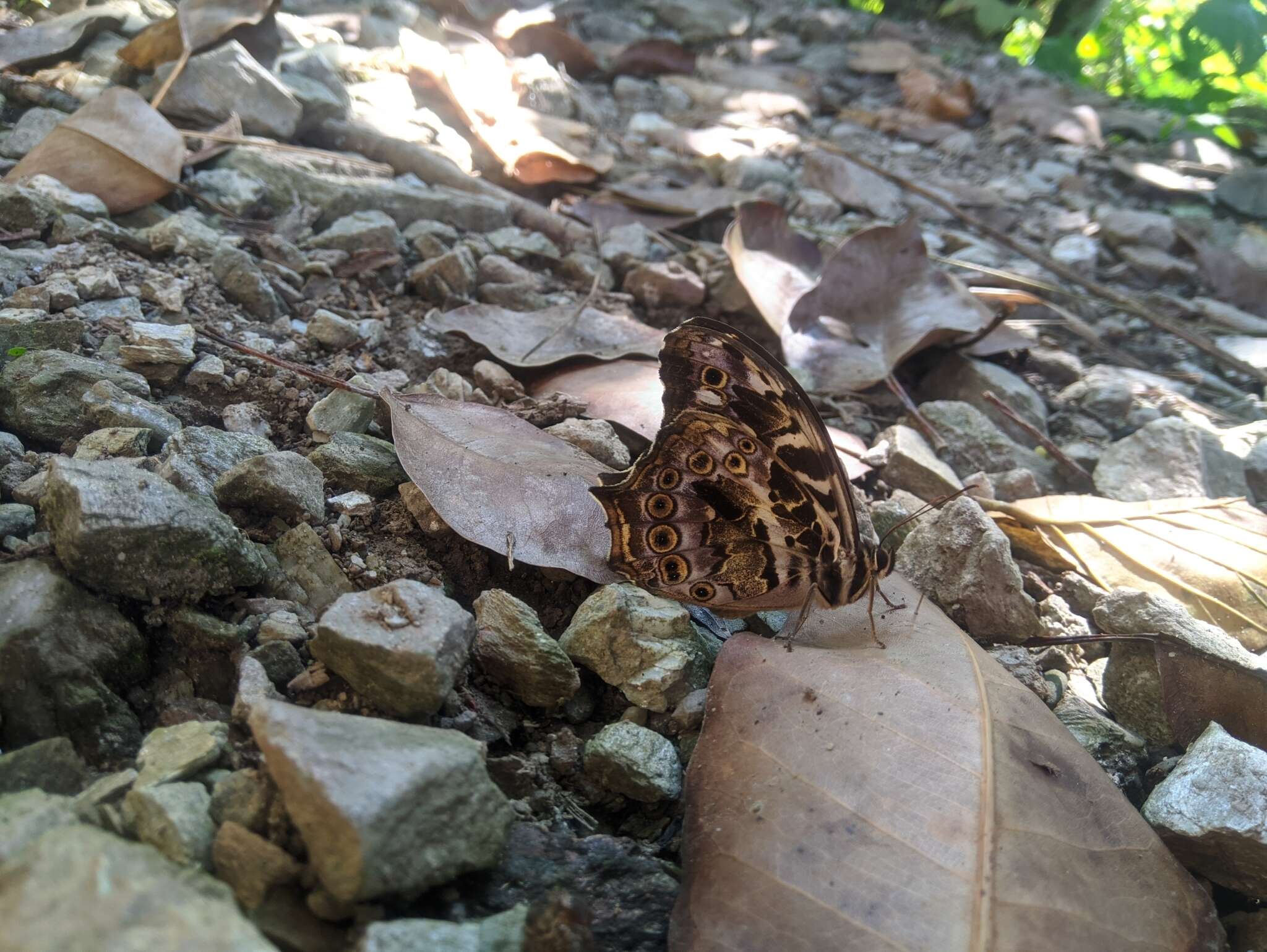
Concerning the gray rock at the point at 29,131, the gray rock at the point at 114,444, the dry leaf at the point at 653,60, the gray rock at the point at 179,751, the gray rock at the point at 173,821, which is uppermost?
the dry leaf at the point at 653,60

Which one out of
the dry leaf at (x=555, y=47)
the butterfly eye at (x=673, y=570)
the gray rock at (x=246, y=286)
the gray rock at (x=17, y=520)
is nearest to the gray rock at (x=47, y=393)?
the gray rock at (x=17, y=520)

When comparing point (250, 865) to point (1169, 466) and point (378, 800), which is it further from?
point (1169, 466)

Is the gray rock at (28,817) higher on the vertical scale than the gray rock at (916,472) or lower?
higher

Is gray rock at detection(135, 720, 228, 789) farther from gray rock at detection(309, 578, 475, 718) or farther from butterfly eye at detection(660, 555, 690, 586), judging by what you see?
butterfly eye at detection(660, 555, 690, 586)

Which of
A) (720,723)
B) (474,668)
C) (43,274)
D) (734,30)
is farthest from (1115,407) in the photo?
(734,30)

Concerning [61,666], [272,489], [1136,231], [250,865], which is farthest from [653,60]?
[250,865]

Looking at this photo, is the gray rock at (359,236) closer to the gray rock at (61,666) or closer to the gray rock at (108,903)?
the gray rock at (61,666)
